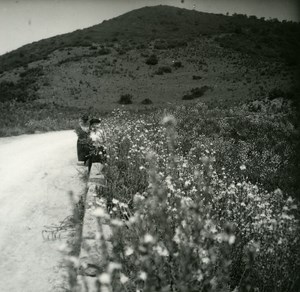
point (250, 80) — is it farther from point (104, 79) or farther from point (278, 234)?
point (278, 234)

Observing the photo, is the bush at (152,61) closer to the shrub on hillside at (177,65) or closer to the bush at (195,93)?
the shrub on hillside at (177,65)

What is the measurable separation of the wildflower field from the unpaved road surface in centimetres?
94

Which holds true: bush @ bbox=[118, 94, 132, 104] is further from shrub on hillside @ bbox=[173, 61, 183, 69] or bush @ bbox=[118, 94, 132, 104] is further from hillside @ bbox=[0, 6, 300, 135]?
shrub on hillside @ bbox=[173, 61, 183, 69]

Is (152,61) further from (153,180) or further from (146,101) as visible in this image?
(153,180)

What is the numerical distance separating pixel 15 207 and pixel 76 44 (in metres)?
49.3

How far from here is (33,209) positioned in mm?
7008

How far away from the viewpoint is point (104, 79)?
42.5 meters

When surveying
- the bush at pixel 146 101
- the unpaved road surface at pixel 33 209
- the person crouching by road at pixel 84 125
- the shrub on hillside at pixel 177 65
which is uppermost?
the person crouching by road at pixel 84 125

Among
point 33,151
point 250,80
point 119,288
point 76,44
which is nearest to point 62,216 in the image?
point 119,288

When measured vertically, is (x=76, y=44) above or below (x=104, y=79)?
above

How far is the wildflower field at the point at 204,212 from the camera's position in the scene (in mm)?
2846

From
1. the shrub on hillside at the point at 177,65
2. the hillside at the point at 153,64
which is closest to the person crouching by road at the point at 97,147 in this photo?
the hillside at the point at 153,64

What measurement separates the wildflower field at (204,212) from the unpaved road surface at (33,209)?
939 millimetres

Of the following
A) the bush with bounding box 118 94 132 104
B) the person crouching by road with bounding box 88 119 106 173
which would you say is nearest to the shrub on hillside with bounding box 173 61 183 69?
the bush with bounding box 118 94 132 104
